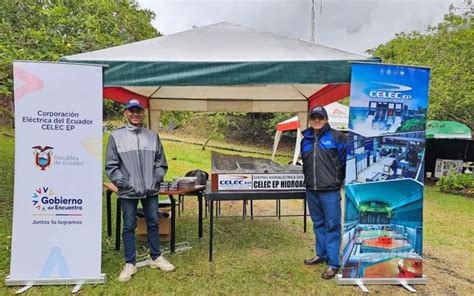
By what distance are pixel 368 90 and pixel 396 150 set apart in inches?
22.8

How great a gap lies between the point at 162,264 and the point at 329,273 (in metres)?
1.52

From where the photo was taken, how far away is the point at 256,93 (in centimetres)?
520

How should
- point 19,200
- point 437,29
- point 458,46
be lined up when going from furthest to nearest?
point 437,29, point 458,46, point 19,200

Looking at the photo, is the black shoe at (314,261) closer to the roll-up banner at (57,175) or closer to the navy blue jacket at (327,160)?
the navy blue jacket at (327,160)

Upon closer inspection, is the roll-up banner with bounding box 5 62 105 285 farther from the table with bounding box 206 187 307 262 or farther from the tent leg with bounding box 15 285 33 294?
the table with bounding box 206 187 307 262

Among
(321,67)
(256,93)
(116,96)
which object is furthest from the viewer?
(256,93)

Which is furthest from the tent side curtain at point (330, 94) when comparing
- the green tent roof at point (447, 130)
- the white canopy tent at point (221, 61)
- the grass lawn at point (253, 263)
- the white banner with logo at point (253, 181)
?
the green tent roof at point (447, 130)

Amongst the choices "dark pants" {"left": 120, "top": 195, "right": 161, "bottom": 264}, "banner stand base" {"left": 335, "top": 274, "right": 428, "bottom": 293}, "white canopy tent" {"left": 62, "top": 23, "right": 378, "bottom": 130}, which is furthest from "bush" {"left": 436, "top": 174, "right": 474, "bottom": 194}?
"dark pants" {"left": 120, "top": 195, "right": 161, "bottom": 264}

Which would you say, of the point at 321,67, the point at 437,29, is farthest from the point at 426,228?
the point at 437,29

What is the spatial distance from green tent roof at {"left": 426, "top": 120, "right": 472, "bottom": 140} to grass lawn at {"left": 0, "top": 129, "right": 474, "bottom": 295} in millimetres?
5702

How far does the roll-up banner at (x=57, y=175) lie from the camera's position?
2.85 metres

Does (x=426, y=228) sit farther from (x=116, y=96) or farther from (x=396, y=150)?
(x=116, y=96)

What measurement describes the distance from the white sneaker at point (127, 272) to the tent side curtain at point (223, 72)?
159 cm

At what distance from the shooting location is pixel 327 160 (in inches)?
126
